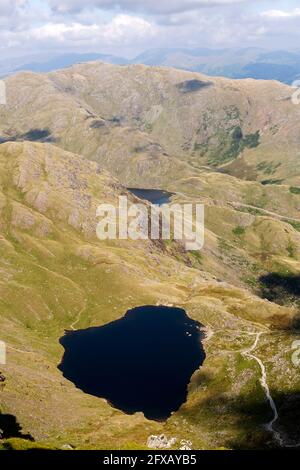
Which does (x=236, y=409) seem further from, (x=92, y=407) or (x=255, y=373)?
(x=92, y=407)

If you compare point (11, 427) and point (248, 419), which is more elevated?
point (11, 427)

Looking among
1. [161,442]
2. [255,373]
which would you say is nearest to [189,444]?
[161,442]

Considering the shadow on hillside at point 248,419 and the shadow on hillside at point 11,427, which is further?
the shadow on hillside at point 248,419

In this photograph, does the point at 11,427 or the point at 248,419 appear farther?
the point at 248,419

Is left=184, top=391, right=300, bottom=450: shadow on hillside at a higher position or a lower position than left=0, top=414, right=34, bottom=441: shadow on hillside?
lower

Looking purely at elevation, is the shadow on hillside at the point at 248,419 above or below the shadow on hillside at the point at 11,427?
below
